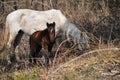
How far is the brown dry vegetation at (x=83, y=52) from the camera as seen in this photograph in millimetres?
6508

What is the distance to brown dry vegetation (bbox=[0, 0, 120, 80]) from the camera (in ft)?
21.4

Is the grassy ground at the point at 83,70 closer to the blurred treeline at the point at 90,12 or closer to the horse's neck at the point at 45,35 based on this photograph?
the horse's neck at the point at 45,35

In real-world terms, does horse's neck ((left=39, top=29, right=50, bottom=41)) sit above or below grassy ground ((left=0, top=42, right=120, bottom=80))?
above

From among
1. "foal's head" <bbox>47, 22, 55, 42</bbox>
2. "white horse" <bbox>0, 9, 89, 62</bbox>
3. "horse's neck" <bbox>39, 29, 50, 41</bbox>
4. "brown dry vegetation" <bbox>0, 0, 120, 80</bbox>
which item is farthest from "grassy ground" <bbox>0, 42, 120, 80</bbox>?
"white horse" <bbox>0, 9, 89, 62</bbox>

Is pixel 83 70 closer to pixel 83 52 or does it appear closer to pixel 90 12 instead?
pixel 83 52

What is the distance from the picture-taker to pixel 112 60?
23.6ft

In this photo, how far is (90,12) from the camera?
13039mm

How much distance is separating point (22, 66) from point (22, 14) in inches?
108

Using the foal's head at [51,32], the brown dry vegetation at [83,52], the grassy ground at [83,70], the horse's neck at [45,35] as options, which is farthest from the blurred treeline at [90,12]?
the grassy ground at [83,70]

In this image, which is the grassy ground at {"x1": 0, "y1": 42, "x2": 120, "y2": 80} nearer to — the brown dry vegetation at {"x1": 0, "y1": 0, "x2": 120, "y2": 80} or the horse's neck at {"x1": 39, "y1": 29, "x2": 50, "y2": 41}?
the brown dry vegetation at {"x1": 0, "y1": 0, "x2": 120, "y2": 80}

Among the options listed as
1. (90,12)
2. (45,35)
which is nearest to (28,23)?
(45,35)

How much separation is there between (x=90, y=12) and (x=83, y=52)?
4591 millimetres

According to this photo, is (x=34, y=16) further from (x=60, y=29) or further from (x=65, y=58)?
(x=65, y=58)

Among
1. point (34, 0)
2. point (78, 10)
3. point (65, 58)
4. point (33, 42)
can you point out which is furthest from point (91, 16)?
point (65, 58)
